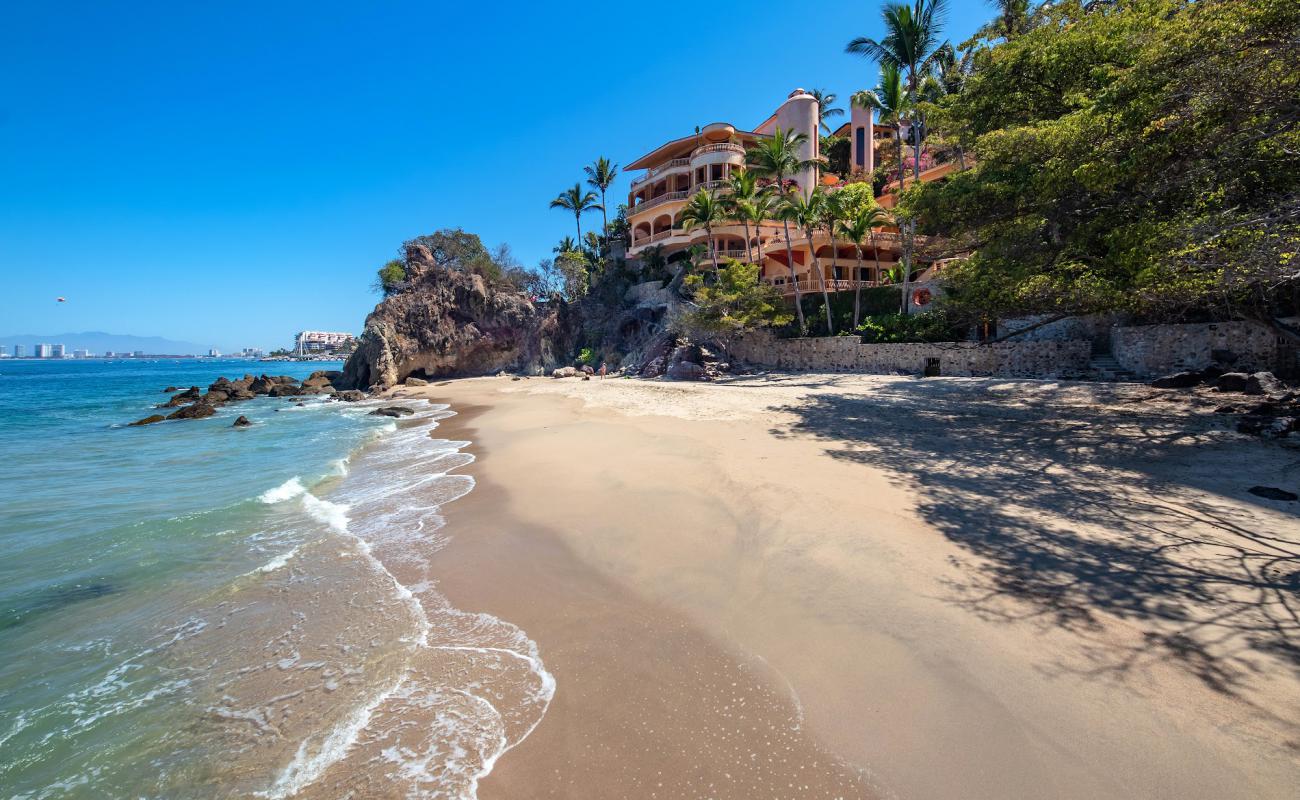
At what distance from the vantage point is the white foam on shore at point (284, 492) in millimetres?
9605

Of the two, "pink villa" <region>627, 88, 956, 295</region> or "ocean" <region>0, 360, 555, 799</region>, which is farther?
"pink villa" <region>627, 88, 956, 295</region>

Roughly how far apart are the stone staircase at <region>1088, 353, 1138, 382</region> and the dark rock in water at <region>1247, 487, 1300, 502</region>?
12.5 m

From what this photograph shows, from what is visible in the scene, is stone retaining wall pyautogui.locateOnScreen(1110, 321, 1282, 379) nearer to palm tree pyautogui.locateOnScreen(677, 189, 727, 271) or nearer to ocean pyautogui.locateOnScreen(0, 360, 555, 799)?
palm tree pyautogui.locateOnScreen(677, 189, 727, 271)

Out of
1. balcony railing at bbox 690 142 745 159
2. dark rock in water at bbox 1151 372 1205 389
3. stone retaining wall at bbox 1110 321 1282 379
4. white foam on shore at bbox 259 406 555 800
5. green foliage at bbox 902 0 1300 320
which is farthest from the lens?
balcony railing at bbox 690 142 745 159

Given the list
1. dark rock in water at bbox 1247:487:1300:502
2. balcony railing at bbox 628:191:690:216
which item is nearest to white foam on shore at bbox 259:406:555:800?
dark rock in water at bbox 1247:487:1300:502

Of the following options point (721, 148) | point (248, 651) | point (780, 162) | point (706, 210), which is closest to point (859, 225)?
point (780, 162)

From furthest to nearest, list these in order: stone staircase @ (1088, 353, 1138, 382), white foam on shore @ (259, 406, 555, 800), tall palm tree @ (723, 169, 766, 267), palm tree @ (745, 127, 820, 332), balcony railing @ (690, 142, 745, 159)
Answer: balcony railing @ (690, 142, 745, 159)
tall palm tree @ (723, 169, 766, 267)
palm tree @ (745, 127, 820, 332)
stone staircase @ (1088, 353, 1138, 382)
white foam on shore @ (259, 406, 555, 800)

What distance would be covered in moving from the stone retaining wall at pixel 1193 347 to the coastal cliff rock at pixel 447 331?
1416 inches

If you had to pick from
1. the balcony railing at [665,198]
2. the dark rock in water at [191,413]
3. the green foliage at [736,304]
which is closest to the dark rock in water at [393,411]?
the dark rock in water at [191,413]

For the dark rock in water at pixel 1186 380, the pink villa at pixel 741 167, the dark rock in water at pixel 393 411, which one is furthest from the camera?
the pink villa at pixel 741 167

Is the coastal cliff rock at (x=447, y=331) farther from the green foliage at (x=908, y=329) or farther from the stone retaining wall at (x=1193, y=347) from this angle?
the stone retaining wall at (x=1193, y=347)

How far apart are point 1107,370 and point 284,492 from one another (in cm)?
2506

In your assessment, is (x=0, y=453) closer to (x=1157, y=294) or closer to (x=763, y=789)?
(x=763, y=789)

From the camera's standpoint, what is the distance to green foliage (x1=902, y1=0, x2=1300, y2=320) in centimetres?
701
